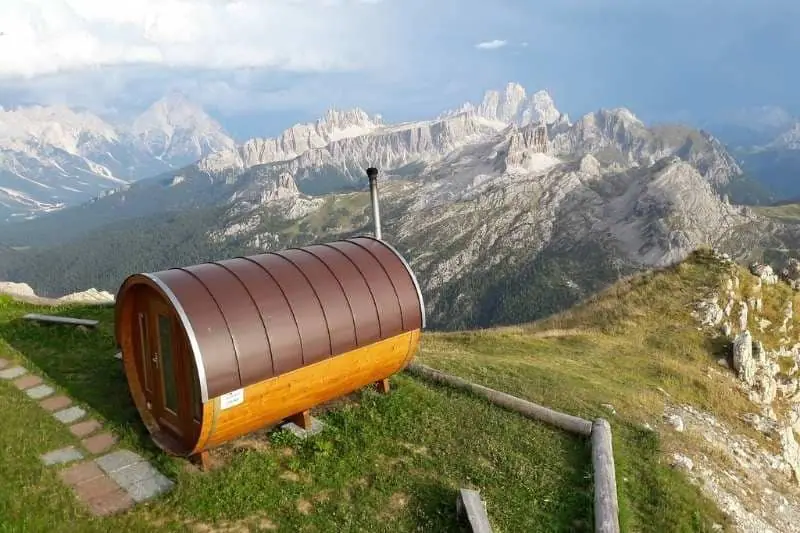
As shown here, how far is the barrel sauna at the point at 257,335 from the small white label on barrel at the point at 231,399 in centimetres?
2

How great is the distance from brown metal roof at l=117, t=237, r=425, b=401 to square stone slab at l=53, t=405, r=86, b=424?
398cm

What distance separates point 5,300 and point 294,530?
70.9 ft

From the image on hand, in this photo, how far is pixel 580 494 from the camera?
13734 mm

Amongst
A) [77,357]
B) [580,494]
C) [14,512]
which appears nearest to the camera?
[14,512]

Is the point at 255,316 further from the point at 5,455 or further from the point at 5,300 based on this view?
the point at 5,300

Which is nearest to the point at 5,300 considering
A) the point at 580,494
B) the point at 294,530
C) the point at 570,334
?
the point at 294,530

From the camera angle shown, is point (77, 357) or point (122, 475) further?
point (77, 357)

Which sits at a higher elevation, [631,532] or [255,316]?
[255,316]

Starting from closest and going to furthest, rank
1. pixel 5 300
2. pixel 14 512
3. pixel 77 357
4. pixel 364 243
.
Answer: pixel 14 512, pixel 364 243, pixel 77 357, pixel 5 300

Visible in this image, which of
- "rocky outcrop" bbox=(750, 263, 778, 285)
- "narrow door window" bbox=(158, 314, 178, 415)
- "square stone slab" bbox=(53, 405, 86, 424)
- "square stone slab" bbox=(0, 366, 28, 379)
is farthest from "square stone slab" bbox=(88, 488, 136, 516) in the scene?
"rocky outcrop" bbox=(750, 263, 778, 285)

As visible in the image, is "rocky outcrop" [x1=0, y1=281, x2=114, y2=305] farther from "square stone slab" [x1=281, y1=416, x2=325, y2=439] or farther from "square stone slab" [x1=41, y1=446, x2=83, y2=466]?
"square stone slab" [x1=281, y1=416, x2=325, y2=439]

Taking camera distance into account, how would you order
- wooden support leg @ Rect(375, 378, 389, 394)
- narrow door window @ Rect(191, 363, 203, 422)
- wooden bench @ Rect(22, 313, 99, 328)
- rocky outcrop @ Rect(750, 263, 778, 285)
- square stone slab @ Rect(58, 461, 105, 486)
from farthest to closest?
rocky outcrop @ Rect(750, 263, 778, 285) < wooden bench @ Rect(22, 313, 99, 328) < wooden support leg @ Rect(375, 378, 389, 394) < square stone slab @ Rect(58, 461, 105, 486) < narrow door window @ Rect(191, 363, 203, 422)

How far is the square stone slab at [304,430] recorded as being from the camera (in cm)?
1494

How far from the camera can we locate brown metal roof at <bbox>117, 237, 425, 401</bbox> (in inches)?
484
